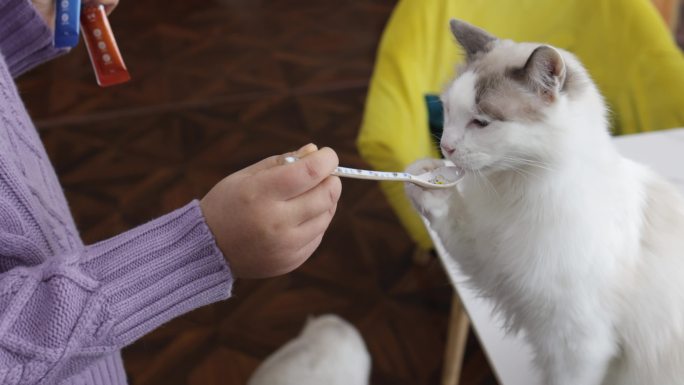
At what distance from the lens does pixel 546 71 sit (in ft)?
2.04

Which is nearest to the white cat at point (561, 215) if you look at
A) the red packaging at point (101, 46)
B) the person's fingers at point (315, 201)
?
the person's fingers at point (315, 201)

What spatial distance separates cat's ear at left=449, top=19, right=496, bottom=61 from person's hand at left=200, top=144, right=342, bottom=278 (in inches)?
11.6

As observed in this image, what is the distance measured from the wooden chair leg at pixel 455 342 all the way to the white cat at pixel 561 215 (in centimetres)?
51

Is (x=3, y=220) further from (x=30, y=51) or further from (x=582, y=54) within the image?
(x=582, y=54)

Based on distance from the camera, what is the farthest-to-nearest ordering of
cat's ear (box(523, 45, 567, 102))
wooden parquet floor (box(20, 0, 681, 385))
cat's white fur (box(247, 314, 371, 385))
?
wooden parquet floor (box(20, 0, 681, 385)) < cat's white fur (box(247, 314, 371, 385)) < cat's ear (box(523, 45, 567, 102))

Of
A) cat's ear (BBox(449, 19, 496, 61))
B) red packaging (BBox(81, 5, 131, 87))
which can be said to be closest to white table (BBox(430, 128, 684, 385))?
cat's ear (BBox(449, 19, 496, 61))

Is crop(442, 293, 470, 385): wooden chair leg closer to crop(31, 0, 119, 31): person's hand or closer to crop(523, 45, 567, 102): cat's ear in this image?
crop(523, 45, 567, 102): cat's ear

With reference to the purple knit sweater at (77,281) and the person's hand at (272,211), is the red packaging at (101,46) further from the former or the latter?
the person's hand at (272,211)

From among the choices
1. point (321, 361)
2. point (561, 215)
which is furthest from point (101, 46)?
point (321, 361)

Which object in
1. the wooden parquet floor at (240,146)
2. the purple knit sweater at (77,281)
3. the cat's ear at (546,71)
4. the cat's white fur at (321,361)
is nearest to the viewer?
the purple knit sweater at (77,281)

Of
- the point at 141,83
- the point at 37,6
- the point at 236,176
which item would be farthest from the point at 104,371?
the point at 141,83

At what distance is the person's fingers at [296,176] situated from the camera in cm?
53

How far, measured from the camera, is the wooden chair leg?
1.26 m

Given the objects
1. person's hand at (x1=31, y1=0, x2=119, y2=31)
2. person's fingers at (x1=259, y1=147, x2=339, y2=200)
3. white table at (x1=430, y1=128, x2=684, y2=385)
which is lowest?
white table at (x1=430, y1=128, x2=684, y2=385)
